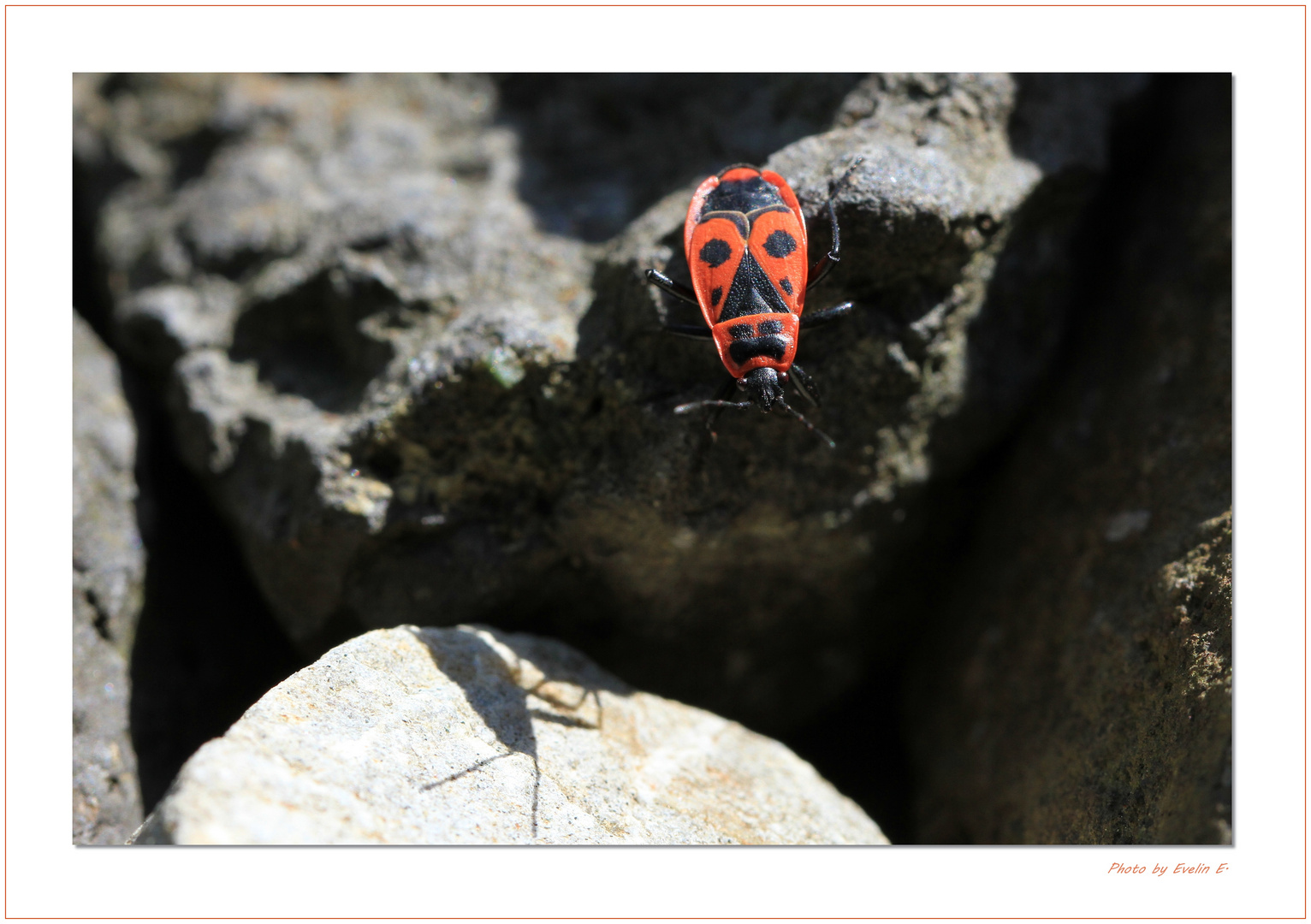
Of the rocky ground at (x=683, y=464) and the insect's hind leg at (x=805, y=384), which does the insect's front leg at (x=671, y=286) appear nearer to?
the rocky ground at (x=683, y=464)

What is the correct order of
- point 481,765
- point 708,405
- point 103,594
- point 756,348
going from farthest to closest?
point 103,594 < point 708,405 < point 756,348 < point 481,765

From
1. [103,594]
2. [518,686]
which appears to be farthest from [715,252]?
[103,594]

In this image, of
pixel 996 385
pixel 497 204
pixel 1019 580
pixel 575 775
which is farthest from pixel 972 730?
pixel 497 204

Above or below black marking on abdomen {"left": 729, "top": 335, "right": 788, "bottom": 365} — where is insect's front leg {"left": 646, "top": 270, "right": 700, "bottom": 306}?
above

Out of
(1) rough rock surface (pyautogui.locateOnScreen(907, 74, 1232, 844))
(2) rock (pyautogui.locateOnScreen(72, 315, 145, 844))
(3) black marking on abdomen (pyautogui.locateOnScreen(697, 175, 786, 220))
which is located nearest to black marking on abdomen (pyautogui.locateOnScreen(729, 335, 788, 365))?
(3) black marking on abdomen (pyautogui.locateOnScreen(697, 175, 786, 220))

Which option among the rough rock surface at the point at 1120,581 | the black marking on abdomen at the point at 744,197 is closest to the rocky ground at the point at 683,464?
the rough rock surface at the point at 1120,581

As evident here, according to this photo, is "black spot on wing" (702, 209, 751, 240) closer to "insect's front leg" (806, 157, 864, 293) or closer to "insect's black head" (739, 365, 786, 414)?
"insect's front leg" (806, 157, 864, 293)

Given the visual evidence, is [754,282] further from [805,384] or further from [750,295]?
[805,384]
